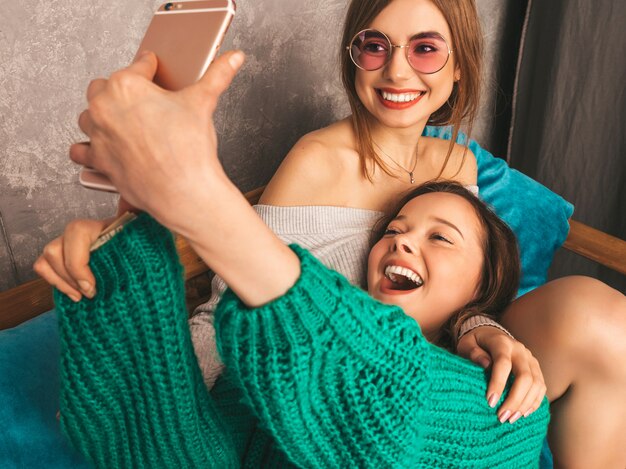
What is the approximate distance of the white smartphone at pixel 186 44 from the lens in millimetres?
610

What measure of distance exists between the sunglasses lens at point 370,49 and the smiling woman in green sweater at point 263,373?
2.21 ft

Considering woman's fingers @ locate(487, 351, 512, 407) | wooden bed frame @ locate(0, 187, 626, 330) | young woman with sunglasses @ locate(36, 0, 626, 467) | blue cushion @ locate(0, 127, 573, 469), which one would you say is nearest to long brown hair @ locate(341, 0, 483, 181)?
young woman with sunglasses @ locate(36, 0, 626, 467)

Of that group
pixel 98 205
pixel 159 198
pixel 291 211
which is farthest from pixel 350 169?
pixel 159 198

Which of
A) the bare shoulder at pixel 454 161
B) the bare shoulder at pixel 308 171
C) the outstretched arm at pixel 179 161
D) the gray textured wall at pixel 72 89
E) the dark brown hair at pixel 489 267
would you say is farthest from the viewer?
the bare shoulder at pixel 454 161

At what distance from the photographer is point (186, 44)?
63cm

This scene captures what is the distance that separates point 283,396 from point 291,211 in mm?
660

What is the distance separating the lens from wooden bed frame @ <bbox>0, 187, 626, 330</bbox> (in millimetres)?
1072

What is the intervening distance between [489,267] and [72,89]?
86 cm

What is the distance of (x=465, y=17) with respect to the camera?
4.19 feet

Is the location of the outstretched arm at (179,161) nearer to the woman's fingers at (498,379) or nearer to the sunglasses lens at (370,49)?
the woman's fingers at (498,379)

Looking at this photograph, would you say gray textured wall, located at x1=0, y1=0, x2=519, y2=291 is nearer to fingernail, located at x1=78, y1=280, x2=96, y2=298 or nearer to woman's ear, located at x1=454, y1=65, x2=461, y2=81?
woman's ear, located at x1=454, y1=65, x2=461, y2=81

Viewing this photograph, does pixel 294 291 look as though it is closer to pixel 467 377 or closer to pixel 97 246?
pixel 97 246

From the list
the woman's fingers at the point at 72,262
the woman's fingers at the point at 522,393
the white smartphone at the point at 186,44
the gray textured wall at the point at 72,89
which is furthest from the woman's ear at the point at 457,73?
the woman's fingers at the point at 72,262

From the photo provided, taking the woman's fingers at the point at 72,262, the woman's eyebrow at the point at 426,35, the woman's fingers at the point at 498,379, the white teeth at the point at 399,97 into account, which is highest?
the woman's eyebrow at the point at 426,35
